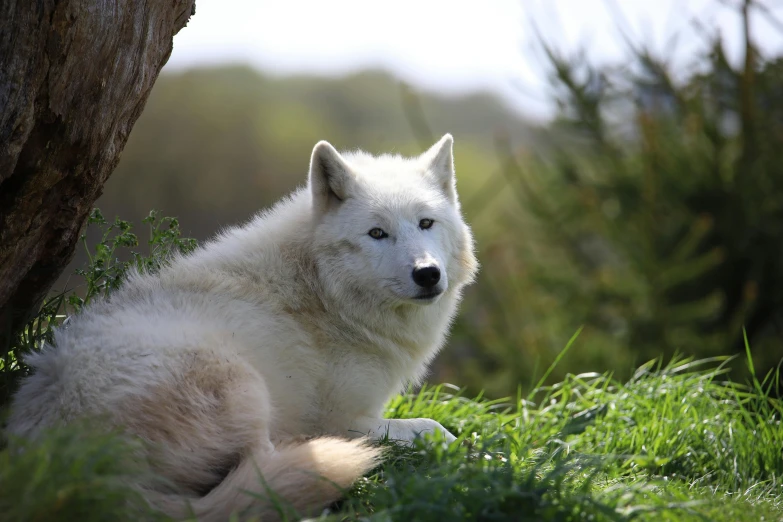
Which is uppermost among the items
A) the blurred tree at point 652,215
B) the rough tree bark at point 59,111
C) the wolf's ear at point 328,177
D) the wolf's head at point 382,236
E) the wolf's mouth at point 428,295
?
the rough tree bark at point 59,111

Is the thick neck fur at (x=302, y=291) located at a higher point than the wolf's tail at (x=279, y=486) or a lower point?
higher

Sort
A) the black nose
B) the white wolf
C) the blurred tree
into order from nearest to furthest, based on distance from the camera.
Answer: the white wolf
the black nose
the blurred tree

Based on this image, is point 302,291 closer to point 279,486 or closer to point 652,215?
point 279,486

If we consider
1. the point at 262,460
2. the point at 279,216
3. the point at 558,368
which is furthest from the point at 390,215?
the point at 558,368

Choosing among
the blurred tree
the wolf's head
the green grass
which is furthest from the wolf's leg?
the blurred tree

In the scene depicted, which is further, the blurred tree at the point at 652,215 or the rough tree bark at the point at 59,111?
the blurred tree at the point at 652,215

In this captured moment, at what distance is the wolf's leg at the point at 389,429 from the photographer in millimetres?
3746

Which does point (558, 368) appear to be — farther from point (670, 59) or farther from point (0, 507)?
point (0, 507)

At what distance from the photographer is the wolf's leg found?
12.3 feet

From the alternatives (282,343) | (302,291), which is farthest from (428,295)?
(282,343)

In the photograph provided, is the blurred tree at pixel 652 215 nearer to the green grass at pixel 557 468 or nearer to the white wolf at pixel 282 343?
the green grass at pixel 557 468

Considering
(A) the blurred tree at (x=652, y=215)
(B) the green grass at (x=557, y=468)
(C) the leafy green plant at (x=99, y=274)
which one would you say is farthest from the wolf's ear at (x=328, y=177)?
(A) the blurred tree at (x=652, y=215)

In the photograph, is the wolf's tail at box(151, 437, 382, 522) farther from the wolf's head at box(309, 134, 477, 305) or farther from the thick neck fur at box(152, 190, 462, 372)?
the wolf's head at box(309, 134, 477, 305)

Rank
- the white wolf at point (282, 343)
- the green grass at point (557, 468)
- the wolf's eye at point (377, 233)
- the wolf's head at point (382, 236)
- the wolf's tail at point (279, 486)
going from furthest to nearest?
the wolf's eye at point (377, 233) < the wolf's head at point (382, 236) < the white wolf at point (282, 343) < the wolf's tail at point (279, 486) < the green grass at point (557, 468)
